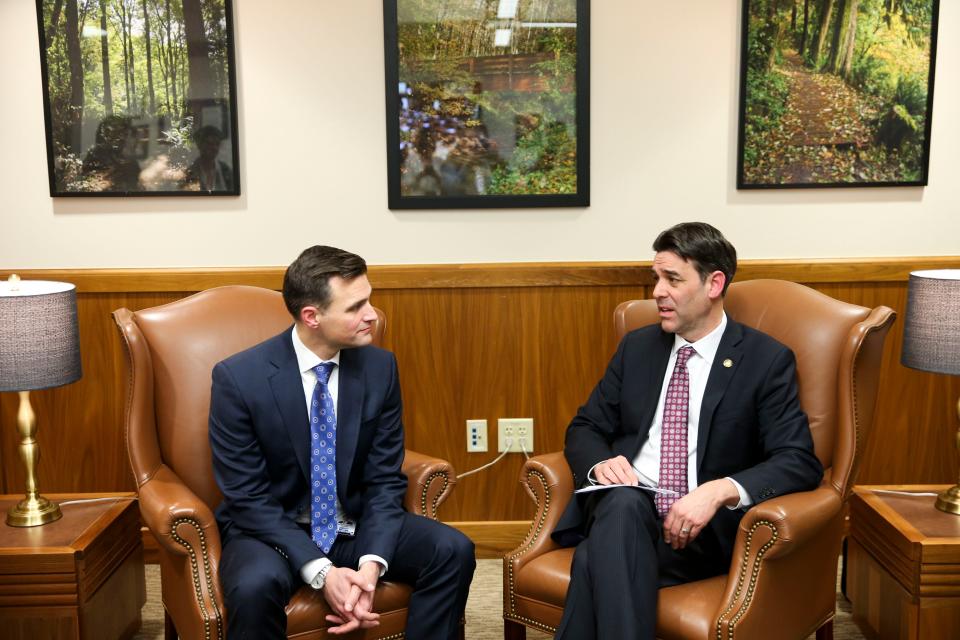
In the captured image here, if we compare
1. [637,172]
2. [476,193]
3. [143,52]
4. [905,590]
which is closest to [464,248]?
[476,193]

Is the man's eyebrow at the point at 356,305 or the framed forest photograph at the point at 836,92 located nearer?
the man's eyebrow at the point at 356,305

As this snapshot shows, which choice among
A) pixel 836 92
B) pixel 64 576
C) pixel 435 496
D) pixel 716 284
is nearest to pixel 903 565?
pixel 716 284

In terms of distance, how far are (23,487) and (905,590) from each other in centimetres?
310

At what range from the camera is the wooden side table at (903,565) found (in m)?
2.57

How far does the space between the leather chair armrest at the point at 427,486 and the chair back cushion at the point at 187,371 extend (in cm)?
58

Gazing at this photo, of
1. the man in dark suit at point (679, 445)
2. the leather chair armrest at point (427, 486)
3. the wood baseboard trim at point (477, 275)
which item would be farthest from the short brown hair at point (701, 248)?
the leather chair armrest at point (427, 486)

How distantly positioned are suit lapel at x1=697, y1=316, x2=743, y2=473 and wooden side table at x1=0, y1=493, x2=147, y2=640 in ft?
→ 5.72

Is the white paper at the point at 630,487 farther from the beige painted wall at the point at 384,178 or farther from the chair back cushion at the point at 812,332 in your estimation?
the beige painted wall at the point at 384,178

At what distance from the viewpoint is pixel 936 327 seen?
2746mm

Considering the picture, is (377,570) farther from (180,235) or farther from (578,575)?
(180,235)

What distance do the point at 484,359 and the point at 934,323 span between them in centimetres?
156

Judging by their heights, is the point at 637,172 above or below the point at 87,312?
above

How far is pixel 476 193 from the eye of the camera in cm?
352

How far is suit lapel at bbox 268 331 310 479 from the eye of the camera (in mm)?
2484
